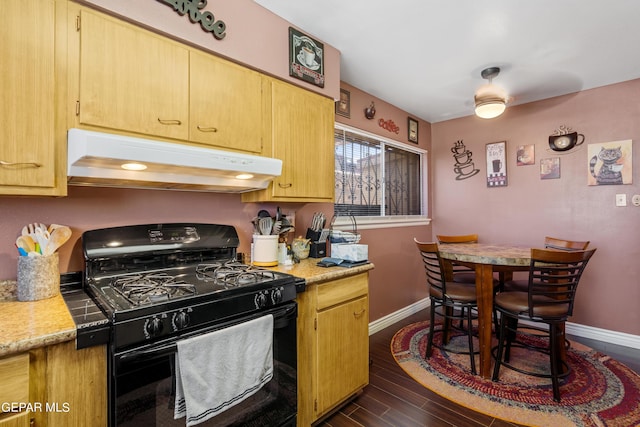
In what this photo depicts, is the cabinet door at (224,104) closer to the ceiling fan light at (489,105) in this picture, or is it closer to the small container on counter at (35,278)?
the small container on counter at (35,278)

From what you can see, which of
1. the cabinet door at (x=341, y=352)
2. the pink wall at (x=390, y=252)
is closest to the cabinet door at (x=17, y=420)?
the cabinet door at (x=341, y=352)

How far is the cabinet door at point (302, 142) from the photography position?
203 cm

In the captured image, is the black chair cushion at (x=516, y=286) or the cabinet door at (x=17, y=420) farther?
the black chair cushion at (x=516, y=286)

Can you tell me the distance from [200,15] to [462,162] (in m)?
3.42

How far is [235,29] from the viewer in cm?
181

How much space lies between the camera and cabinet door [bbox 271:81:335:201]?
203 centimetres

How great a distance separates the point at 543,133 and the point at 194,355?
3897 millimetres

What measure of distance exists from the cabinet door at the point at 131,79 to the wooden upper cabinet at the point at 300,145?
1.92 feet

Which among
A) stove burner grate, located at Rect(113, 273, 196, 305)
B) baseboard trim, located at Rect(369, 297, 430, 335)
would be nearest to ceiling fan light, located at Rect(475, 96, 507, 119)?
baseboard trim, located at Rect(369, 297, 430, 335)

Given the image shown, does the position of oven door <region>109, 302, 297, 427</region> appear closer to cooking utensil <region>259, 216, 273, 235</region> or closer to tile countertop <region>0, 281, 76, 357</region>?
tile countertop <region>0, 281, 76, 357</region>

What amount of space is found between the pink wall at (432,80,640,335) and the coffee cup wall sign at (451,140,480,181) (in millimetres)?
70

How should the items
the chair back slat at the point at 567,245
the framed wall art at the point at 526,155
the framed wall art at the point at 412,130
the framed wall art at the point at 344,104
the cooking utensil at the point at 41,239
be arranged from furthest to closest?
the framed wall art at the point at 412,130 → the framed wall art at the point at 526,155 → the framed wall art at the point at 344,104 → the chair back slat at the point at 567,245 → the cooking utensil at the point at 41,239

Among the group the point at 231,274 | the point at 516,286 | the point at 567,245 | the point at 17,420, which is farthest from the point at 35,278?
the point at 567,245

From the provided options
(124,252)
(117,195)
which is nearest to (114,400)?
(124,252)
